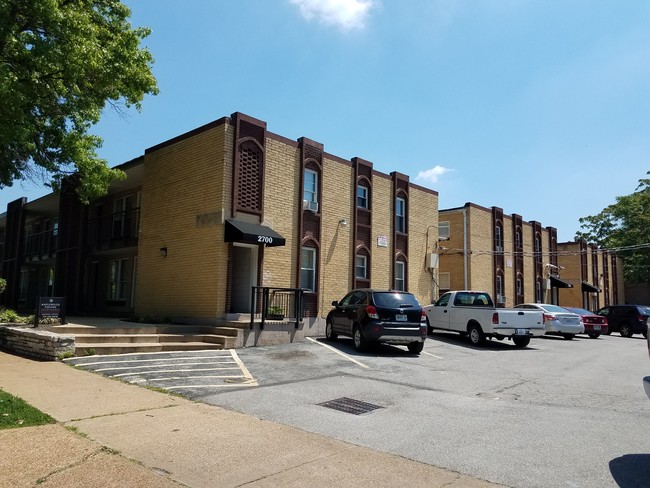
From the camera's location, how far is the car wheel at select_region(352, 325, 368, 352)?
45.2 ft

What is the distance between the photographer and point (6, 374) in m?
9.30

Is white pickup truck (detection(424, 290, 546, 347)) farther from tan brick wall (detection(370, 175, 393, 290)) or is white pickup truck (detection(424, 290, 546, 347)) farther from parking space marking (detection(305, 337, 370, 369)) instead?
parking space marking (detection(305, 337, 370, 369))

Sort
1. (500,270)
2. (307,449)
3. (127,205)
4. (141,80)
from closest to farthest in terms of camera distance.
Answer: (307,449)
(141,80)
(127,205)
(500,270)

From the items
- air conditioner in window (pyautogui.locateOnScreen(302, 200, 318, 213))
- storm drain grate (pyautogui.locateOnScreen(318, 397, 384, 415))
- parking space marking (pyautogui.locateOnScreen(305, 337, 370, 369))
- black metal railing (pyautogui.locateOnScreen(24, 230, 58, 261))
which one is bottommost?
storm drain grate (pyautogui.locateOnScreen(318, 397, 384, 415))

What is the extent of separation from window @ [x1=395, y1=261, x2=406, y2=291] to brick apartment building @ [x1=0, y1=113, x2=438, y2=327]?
2.7 inches

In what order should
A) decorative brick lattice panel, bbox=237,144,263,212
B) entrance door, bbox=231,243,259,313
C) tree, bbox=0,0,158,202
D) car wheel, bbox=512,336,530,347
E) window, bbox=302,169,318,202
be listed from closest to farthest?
tree, bbox=0,0,158,202
decorative brick lattice panel, bbox=237,144,263,212
car wheel, bbox=512,336,530,347
entrance door, bbox=231,243,259,313
window, bbox=302,169,318,202

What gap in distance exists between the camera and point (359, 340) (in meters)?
14.0

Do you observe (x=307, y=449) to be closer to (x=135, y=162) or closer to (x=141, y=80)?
(x=141, y=80)

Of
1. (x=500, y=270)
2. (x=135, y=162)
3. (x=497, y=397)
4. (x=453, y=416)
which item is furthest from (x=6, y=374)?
(x=500, y=270)

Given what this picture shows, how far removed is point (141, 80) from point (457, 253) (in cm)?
1960

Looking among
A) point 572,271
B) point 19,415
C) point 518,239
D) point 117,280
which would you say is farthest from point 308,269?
point 572,271

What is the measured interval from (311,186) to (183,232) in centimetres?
498

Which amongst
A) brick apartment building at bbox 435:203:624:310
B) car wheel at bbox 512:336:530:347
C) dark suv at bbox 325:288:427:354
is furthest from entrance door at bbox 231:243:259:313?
brick apartment building at bbox 435:203:624:310

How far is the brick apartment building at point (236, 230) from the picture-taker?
52.3 ft
